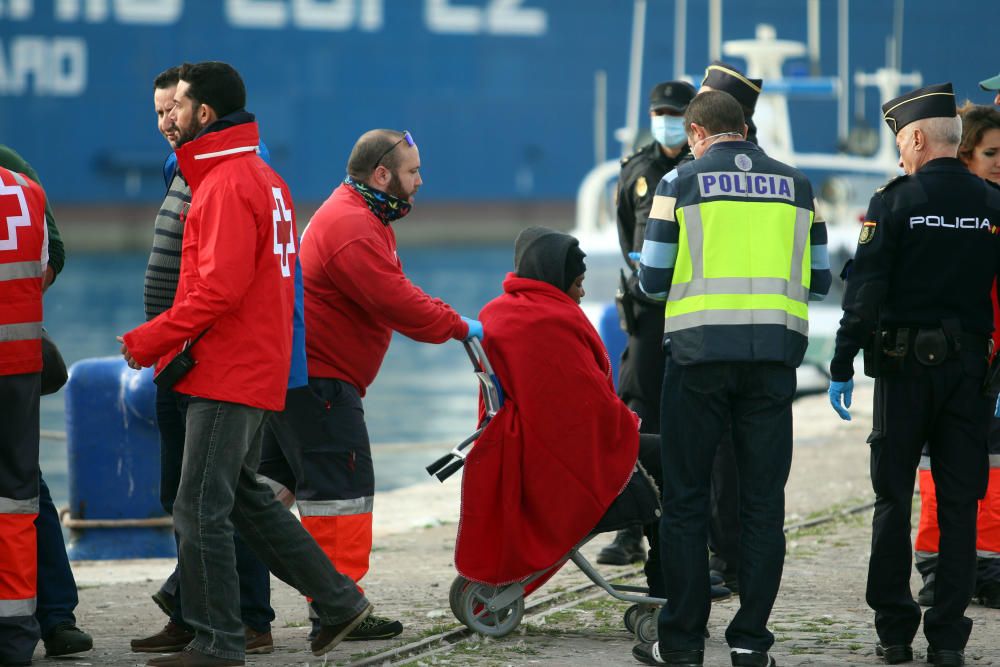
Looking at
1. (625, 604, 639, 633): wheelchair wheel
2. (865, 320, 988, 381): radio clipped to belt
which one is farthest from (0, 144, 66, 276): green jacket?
(865, 320, 988, 381): radio clipped to belt

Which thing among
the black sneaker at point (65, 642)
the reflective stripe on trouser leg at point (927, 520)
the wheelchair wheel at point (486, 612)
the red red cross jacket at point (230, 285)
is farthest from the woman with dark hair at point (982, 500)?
the black sneaker at point (65, 642)

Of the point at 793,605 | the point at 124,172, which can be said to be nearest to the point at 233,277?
the point at 793,605

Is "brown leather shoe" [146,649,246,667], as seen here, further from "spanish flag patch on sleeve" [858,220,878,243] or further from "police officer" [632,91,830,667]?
"spanish flag patch on sleeve" [858,220,878,243]

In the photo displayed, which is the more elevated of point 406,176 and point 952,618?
point 406,176

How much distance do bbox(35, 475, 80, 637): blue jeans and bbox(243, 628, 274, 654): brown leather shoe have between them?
521 mm

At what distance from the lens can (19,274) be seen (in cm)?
429

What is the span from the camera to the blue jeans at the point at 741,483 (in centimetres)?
413

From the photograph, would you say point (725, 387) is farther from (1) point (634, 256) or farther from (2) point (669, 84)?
(2) point (669, 84)

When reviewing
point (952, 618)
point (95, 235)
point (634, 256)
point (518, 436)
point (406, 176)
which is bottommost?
point (95, 235)

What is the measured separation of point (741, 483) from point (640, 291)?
5.66 feet

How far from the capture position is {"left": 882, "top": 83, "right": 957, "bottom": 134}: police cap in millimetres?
4324

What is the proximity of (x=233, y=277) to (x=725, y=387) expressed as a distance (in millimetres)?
1344

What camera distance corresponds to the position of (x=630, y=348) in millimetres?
5984

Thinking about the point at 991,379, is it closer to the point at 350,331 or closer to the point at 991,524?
the point at 991,524
